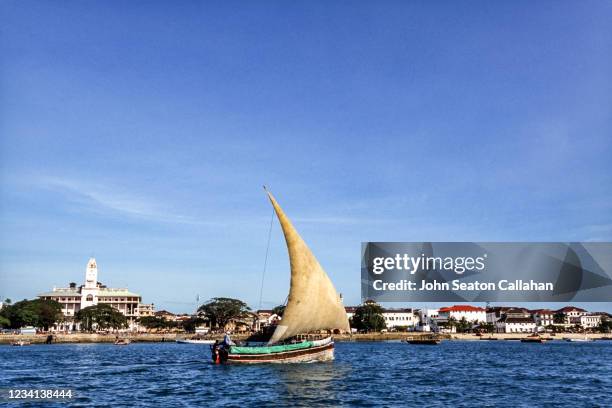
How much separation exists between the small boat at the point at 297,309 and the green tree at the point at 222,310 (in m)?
118

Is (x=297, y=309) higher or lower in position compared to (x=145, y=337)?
higher

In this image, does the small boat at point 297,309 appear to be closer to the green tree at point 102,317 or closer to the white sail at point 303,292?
the white sail at point 303,292

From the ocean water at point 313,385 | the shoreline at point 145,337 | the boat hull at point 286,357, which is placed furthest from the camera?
the shoreline at point 145,337

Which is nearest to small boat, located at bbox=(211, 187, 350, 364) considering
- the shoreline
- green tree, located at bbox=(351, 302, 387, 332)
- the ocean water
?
the ocean water

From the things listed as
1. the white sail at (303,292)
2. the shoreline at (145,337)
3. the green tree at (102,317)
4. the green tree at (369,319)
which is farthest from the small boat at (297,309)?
the green tree at (369,319)

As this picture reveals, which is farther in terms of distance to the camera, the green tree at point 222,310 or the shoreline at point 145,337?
the green tree at point 222,310

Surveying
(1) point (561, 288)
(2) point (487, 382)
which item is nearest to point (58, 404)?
(2) point (487, 382)

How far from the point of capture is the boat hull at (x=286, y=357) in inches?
2104

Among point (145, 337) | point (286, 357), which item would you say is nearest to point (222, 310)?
point (145, 337)

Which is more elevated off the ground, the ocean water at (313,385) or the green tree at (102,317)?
the green tree at (102,317)

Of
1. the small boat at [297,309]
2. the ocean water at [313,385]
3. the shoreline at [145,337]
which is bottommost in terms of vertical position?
the shoreline at [145,337]

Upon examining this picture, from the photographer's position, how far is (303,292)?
51969 millimetres

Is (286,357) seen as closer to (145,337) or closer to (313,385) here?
(313,385)

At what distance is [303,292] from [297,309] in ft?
5.23
